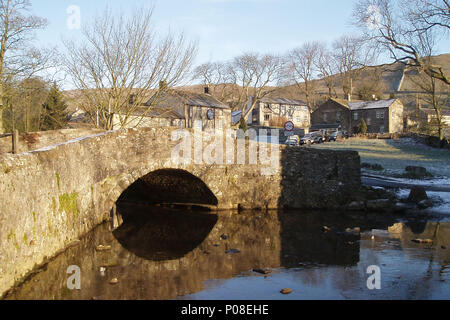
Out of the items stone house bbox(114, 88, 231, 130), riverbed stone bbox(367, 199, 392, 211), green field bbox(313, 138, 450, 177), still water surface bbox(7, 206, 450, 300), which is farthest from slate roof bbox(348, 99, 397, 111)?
still water surface bbox(7, 206, 450, 300)

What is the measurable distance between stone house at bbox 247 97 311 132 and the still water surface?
48.7 metres

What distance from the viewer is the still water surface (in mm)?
6617

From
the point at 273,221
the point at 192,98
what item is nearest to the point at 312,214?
the point at 273,221

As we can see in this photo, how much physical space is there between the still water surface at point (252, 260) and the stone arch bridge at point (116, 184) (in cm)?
57

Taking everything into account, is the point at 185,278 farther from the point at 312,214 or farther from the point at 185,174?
the point at 312,214

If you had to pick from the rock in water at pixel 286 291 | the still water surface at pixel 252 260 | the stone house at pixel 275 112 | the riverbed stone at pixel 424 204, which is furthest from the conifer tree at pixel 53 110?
the stone house at pixel 275 112

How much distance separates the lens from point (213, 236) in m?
11.2

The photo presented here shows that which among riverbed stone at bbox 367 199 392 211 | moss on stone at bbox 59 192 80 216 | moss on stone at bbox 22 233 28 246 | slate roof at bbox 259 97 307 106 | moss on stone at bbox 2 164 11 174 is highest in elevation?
slate roof at bbox 259 97 307 106

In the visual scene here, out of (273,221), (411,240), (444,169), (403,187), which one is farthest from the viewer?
(444,169)

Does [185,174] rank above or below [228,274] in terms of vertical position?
above

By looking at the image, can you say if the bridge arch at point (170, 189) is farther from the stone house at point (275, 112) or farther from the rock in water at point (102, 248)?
the stone house at point (275, 112)

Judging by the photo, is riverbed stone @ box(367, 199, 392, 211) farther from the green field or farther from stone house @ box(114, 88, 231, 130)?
stone house @ box(114, 88, 231, 130)

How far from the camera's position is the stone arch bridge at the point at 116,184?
6.46 metres
